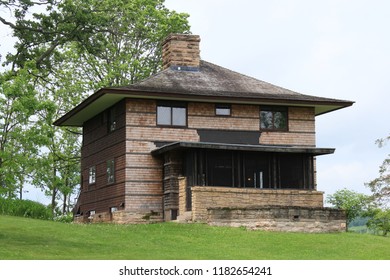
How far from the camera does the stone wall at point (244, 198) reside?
35.6 metres

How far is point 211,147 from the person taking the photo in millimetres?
36281

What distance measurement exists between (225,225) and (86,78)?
2543 cm

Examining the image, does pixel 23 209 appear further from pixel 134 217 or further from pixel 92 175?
pixel 92 175

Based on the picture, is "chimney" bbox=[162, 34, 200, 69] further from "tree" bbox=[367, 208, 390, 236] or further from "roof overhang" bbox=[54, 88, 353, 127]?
"tree" bbox=[367, 208, 390, 236]

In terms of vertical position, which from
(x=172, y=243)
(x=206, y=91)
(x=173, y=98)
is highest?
(x=206, y=91)

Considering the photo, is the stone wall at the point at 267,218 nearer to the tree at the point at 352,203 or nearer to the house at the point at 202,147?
the house at the point at 202,147

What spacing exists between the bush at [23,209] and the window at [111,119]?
5.62 m

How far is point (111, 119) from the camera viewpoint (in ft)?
137

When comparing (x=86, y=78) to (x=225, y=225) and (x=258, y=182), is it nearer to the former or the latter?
(x=258, y=182)

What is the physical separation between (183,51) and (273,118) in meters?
6.13

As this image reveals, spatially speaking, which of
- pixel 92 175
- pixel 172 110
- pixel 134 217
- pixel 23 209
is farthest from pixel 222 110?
pixel 23 209

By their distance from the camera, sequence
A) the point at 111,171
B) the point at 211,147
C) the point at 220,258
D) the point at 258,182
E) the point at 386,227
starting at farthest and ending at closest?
the point at 386,227, the point at 111,171, the point at 258,182, the point at 211,147, the point at 220,258

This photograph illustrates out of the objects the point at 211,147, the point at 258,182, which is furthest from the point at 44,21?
the point at 258,182

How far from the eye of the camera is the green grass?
79.2 ft
